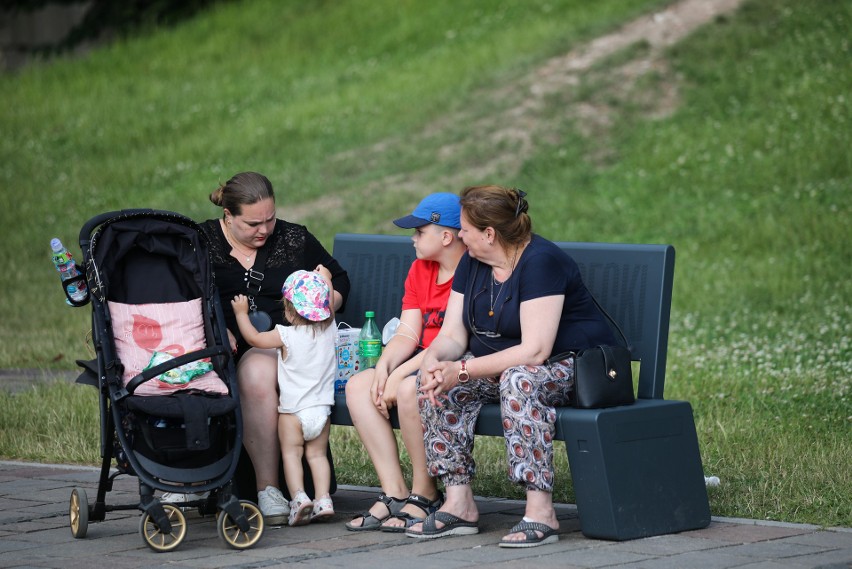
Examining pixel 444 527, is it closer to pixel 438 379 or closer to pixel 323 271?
pixel 438 379

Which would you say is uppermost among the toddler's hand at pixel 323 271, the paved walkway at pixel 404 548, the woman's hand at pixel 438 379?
the toddler's hand at pixel 323 271

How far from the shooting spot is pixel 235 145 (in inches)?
818

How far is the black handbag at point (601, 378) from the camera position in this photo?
555cm

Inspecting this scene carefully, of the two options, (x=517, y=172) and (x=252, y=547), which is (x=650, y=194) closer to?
(x=517, y=172)

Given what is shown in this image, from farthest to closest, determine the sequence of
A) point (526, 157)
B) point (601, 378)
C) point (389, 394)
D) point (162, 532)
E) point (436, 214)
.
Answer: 1. point (526, 157)
2. point (436, 214)
3. point (389, 394)
4. point (601, 378)
5. point (162, 532)

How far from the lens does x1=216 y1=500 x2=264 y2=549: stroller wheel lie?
5.43 m

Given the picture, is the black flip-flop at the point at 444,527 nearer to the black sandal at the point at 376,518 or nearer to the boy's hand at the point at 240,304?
the black sandal at the point at 376,518

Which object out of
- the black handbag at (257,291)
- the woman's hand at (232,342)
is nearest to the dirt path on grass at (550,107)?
the black handbag at (257,291)

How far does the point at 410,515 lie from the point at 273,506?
62cm

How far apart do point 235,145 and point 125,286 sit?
49.3 feet

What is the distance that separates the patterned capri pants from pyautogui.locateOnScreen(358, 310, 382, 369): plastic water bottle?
807 millimetres

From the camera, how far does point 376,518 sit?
584 centimetres

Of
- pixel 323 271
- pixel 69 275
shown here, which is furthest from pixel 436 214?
pixel 69 275

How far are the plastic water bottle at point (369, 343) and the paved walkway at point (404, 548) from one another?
735 mm
